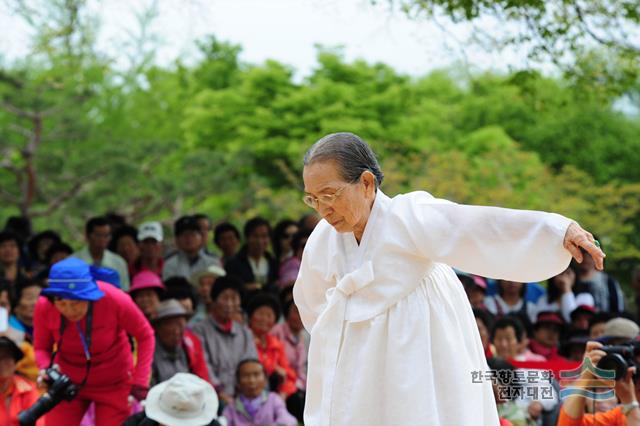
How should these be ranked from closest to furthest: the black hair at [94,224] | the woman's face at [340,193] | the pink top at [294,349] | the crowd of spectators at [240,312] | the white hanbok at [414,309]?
the white hanbok at [414,309] < the woman's face at [340,193] < the crowd of spectators at [240,312] < the pink top at [294,349] < the black hair at [94,224]

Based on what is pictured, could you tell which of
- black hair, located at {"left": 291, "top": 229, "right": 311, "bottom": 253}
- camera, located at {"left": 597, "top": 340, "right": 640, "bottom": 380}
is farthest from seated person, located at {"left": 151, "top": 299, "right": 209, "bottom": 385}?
camera, located at {"left": 597, "top": 340, "right": 640, "bottom": 380}

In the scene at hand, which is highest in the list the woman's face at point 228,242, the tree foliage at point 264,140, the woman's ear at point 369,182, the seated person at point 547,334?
the tree foliage at point 264,140

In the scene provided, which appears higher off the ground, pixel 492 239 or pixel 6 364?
pixel 492 239

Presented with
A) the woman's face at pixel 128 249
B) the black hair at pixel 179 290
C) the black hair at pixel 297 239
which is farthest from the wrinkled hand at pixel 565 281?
the woman's face at pixel 128 249

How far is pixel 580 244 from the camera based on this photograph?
10.7 feet

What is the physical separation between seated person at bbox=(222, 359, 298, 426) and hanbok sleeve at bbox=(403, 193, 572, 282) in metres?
4.02

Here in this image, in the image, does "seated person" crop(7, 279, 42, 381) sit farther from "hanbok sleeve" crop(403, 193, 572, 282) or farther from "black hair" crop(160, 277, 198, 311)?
"hanbok sleeve" crop(403, 193, 572, 282)

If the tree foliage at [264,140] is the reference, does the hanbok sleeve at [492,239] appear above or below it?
below

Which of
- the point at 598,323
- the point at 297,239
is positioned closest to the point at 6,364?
the point at 297,239

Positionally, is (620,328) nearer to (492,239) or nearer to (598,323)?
(598,323)

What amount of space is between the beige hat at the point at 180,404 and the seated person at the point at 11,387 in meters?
0.86

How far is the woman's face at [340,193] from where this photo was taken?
364 centimetres

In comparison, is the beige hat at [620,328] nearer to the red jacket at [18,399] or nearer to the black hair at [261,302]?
the black hair at [261,302]

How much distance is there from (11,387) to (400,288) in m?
3.68
